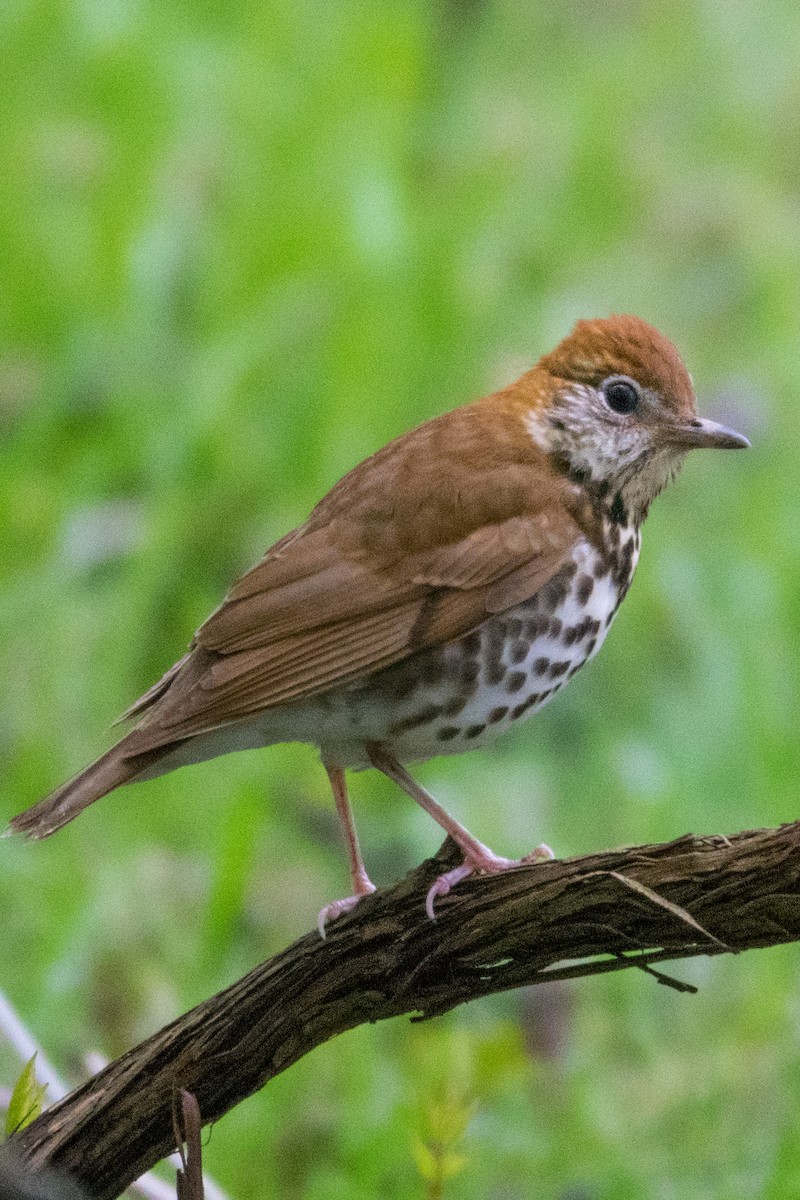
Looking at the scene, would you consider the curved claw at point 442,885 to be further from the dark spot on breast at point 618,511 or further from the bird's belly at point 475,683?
the dark spot on breast at point 618,511

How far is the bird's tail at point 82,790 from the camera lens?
279cm

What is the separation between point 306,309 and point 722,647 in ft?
5.58

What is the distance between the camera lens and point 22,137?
659 cm

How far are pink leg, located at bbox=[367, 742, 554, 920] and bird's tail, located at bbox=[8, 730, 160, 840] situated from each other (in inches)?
15.7

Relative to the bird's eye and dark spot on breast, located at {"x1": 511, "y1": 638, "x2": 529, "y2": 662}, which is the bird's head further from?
dark spot on breast, located at {"x1": 511, "y1": 638, "x2": 529, "y2": 662}

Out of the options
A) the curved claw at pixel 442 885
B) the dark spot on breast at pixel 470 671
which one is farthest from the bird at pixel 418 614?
the curved claw at pixel 442 885

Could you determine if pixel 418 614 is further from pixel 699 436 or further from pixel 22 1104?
pixel 22 1104

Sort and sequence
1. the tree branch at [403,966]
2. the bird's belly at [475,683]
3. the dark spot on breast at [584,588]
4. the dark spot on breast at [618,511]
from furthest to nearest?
the dark spot on breast at [618,511], the dark spot on breast at [584,588], the bird's belly at [475,683], the tree branch at [403,966]

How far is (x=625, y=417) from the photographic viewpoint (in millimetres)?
3391

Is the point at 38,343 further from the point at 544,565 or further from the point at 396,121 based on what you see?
the point at 544,565

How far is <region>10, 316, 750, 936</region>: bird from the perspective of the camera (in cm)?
304

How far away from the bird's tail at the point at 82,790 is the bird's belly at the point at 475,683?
33cm

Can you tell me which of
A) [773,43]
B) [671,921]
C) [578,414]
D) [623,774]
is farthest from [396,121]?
[671,921]

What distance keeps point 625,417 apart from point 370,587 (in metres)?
0.57
